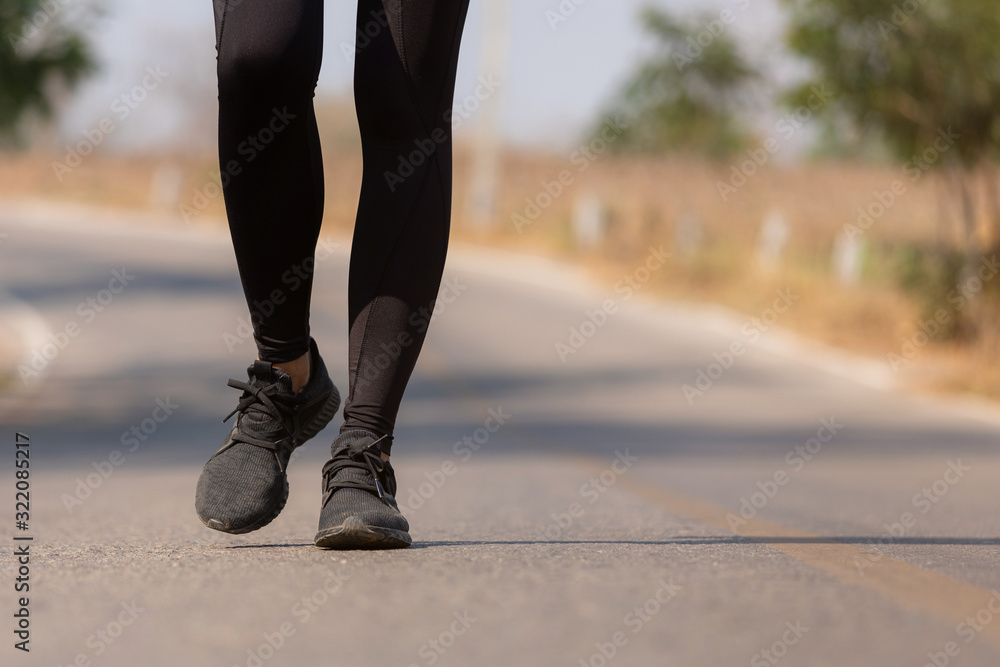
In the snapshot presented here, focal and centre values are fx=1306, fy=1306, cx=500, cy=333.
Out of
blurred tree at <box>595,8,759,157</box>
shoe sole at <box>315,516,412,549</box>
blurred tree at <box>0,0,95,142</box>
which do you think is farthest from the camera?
blurred tree at <box>595,8,759,157</box>

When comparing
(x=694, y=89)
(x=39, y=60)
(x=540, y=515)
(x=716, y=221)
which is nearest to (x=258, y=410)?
(x=540, y=515)

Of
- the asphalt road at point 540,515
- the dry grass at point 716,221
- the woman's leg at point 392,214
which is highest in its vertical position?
the woman's leg at point 392,214

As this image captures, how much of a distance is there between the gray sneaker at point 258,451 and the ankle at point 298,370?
0.01m

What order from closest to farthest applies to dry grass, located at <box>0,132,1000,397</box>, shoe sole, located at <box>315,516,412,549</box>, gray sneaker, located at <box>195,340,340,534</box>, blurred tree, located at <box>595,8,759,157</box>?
shoe sole, located at <box>315,516,412,549</box>
gray sneaker, located at <box>195,340,340,534</box>
dry grass, located at <box>0,132,1000,397</box>
blurred tree, located at <box>595,8,759,157</box>

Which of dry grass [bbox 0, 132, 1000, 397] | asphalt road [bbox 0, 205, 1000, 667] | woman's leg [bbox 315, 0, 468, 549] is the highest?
woman's leg [bbox 315, 0, 468, 549]

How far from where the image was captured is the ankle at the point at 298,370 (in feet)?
7.90

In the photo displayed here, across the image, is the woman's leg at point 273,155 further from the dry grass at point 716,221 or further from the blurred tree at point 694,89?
the blurred tree at point 694,89

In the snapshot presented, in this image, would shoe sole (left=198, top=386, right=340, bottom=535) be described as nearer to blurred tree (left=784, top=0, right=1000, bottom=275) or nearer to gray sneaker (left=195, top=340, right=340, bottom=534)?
gray sneaker (left=195, top=340, right=340, bottom=534)

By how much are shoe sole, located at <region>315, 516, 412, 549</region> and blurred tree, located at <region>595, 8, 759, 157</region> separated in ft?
94.9

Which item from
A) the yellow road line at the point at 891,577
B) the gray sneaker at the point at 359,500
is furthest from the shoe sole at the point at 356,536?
the yellow road line at the point at 891,577

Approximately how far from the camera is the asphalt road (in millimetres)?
1545

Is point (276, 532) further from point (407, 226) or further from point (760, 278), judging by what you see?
point (760, 278)

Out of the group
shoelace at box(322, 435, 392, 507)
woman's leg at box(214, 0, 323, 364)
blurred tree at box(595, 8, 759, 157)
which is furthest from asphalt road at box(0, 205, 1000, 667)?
blurred tree at box(595, 8, 759, 157)

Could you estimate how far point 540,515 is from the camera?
3455 mm
